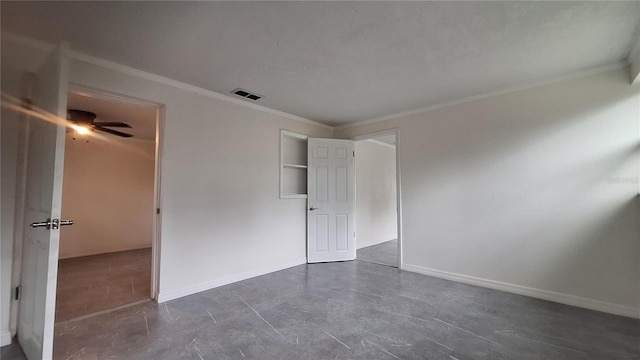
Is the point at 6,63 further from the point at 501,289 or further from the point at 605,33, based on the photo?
the point at 501,289

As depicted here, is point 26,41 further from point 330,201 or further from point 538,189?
point 538,189

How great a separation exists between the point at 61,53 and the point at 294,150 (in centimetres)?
308

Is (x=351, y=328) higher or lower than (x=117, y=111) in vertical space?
lower

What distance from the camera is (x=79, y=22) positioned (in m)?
1.85

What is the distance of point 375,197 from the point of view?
5859mm

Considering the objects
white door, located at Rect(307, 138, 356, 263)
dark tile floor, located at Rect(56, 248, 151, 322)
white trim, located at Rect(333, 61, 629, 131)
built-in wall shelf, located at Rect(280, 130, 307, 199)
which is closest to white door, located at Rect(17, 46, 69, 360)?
dark tile floor, located at Rect(56, 248, 151, 322)

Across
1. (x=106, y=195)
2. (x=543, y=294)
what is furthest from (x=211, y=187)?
(x=543, y=294)

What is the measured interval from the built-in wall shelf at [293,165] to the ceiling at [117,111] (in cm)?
184

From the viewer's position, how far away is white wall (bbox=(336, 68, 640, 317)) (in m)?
2.48

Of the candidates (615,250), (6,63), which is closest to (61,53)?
(6,63)

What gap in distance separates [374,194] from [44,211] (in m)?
5.13

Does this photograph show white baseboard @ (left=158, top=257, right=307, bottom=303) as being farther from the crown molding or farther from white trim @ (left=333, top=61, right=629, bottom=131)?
white trim @ (left=333, top=61, right=629, bottom=131)

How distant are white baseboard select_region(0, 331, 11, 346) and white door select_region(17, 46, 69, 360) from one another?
0.07m

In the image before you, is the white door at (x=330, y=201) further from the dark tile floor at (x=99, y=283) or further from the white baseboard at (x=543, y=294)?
the dark tile floor at (x=99, y=283)
